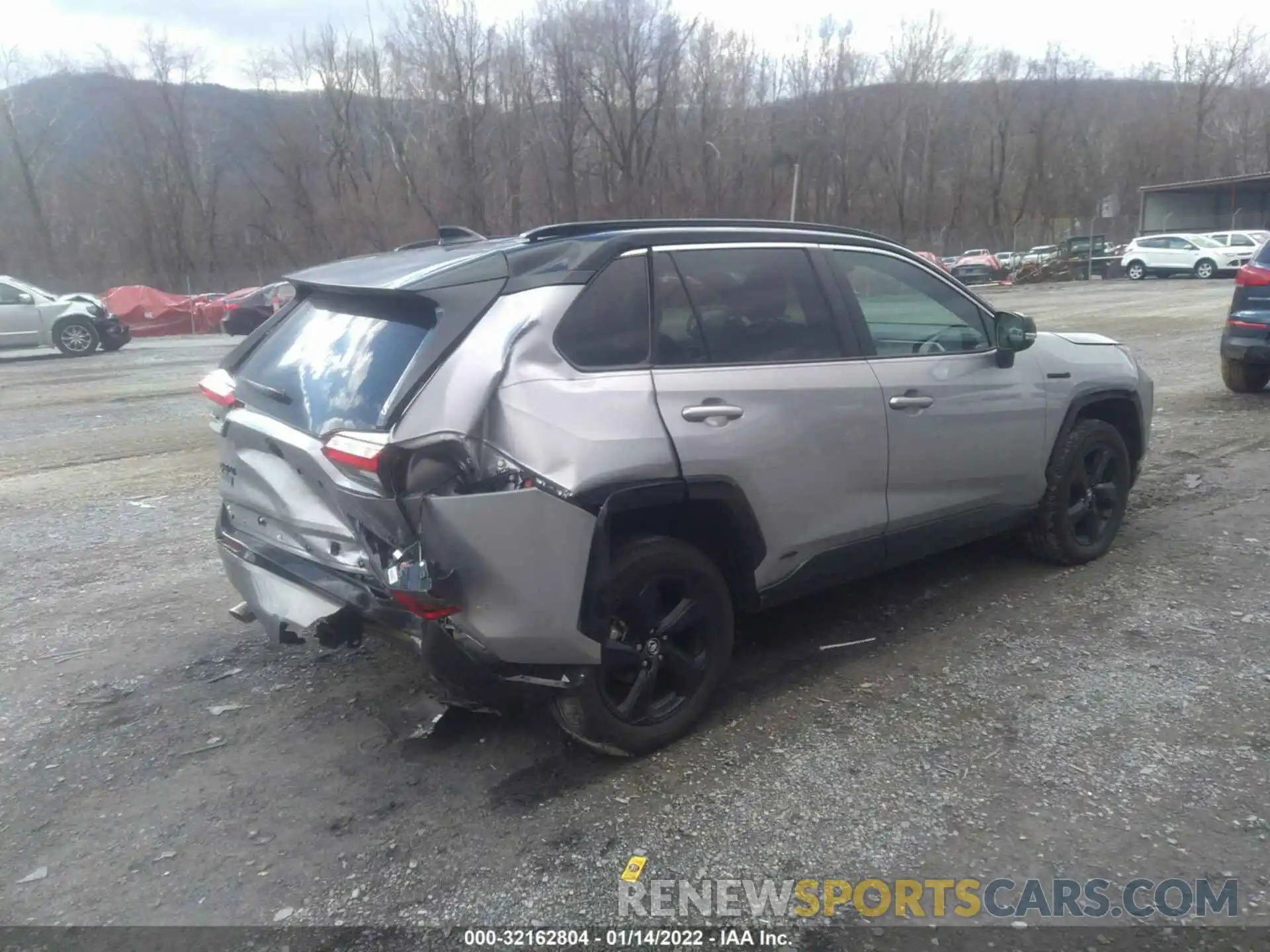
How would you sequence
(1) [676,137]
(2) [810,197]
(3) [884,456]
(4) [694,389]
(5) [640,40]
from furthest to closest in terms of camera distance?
(2) [810,197] → (1) [676,137] → (5) [640,40] → (3) [884,456] → (4) [694,389]

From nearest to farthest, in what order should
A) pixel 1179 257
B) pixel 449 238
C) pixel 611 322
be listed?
pixel 611 322 < pixel 449 238 < pixel 1179 257

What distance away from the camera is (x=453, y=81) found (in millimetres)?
55531

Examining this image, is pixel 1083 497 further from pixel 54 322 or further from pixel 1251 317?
pixel 54 322

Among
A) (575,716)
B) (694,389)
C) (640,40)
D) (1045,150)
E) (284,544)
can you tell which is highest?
(640,40)

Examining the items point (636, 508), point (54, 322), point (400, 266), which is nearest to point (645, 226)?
point (400, 266)

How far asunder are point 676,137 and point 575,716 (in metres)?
59.7

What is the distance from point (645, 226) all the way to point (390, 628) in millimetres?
1765

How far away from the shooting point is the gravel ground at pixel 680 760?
297cm

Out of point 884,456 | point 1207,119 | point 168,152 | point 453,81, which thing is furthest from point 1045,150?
point 884,456

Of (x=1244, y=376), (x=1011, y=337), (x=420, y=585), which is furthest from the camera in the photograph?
(x=1244, y=376)

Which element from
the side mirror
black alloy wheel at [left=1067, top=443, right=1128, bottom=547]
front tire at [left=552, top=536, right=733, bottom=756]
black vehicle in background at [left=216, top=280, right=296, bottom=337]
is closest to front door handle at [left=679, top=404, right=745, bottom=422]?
front tire at [left=552, top=536, right=733, bottom=756]

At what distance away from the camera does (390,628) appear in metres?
3.35

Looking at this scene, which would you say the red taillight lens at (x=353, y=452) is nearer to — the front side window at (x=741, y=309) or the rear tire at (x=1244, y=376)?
the front side window at (x=741, y=309)

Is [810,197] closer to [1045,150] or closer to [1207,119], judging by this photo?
[1045,150]
